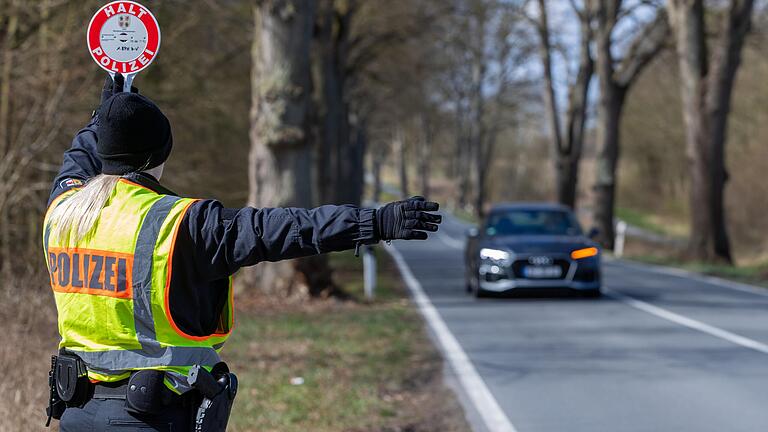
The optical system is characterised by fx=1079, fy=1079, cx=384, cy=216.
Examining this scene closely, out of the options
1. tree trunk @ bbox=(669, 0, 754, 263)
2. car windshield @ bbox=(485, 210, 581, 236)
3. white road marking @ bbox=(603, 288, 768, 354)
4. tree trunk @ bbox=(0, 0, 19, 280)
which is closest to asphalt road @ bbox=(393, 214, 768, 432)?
white road marking @ bbox=(603, 288, 768, 354)

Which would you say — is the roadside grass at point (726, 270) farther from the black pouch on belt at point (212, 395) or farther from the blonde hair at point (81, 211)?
the blonde hair at point (81, 211)

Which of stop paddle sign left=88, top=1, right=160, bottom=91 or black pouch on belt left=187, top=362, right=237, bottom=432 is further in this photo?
stop paddle sign left=88, top=1, right=160, bottom=91

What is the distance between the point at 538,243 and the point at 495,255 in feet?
2.33

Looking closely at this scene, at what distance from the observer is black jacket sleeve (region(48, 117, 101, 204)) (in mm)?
3756

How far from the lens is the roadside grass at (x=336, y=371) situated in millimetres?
7543

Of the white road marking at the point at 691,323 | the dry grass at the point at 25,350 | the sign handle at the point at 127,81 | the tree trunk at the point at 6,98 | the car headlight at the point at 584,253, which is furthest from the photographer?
the car headlight at the point at 584,253

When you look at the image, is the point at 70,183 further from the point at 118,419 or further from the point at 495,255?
the point at 495,255

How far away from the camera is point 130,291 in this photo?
11.0 feet

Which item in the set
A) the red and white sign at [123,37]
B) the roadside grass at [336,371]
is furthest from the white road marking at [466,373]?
the red and white sign at [123,37]

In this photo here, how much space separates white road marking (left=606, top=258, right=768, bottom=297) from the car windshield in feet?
10.6

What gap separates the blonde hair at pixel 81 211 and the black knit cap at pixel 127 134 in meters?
0.06

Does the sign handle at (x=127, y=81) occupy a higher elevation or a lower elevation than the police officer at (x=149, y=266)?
higher

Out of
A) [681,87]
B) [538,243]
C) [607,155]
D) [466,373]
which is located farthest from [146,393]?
[607,155]

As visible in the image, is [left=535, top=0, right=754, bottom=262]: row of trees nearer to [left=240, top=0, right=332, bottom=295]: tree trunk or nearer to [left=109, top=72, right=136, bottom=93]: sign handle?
[left=240, top=0, right=332, bottom=295]: tree trunk
